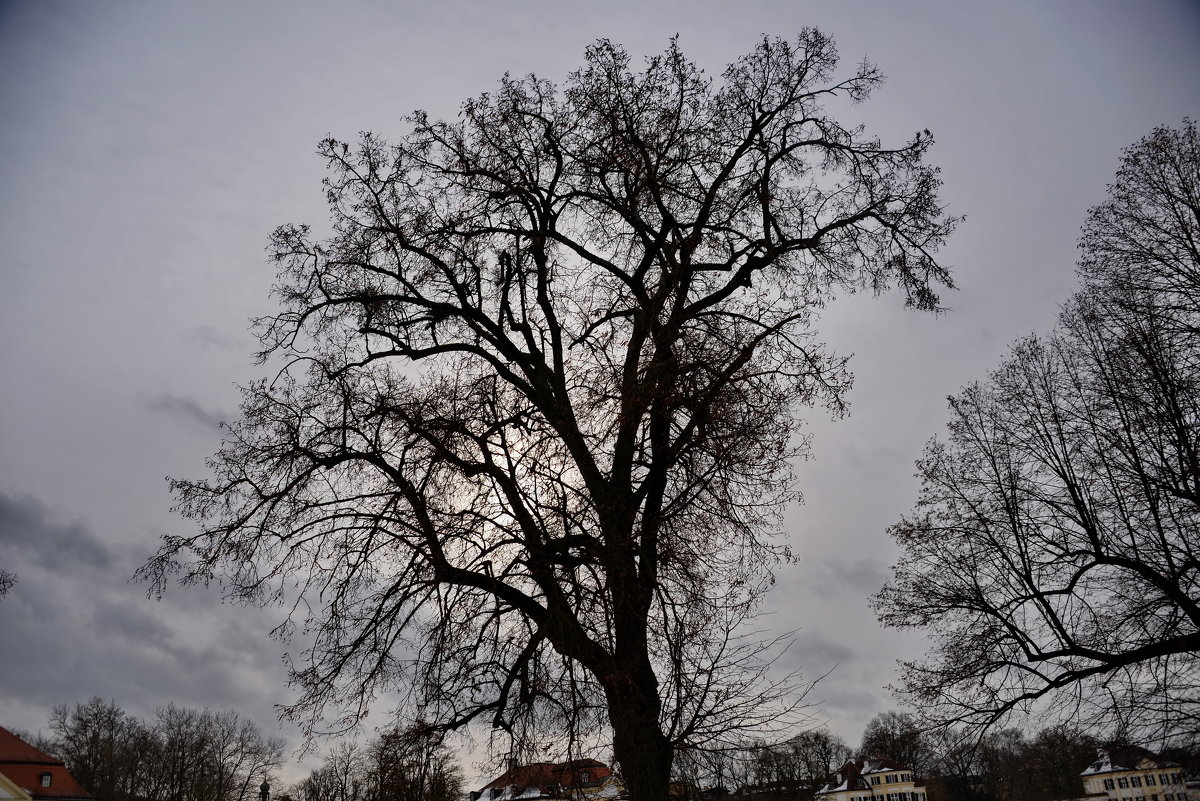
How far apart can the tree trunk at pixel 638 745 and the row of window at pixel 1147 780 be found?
1192 cm

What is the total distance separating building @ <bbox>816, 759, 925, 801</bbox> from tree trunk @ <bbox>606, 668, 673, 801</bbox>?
3397 inches

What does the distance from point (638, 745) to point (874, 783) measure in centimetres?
9290

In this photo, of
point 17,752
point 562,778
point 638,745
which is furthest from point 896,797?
point 638,745

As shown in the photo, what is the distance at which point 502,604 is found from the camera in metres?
8.09

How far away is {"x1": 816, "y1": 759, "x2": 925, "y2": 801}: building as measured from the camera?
8380 centimetres

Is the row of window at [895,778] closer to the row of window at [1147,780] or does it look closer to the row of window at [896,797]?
the row of window at [896,797]

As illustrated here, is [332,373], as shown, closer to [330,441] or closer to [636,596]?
[330,441]

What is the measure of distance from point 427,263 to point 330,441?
9.45ft

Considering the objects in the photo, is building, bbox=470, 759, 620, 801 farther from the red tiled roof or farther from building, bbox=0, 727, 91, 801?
the red tiled roof

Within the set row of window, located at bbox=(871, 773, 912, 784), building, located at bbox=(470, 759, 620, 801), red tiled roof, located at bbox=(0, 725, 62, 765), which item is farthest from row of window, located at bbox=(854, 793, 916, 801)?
building, located at bbox=(470, 759, 620, 801)

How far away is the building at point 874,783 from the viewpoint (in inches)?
3299

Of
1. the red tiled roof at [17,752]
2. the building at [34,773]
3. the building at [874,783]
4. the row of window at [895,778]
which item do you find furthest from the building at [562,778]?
the row of window at [895,778]

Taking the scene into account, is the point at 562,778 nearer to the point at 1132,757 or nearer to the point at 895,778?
the point at 1132,757

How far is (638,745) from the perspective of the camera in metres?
7.25
